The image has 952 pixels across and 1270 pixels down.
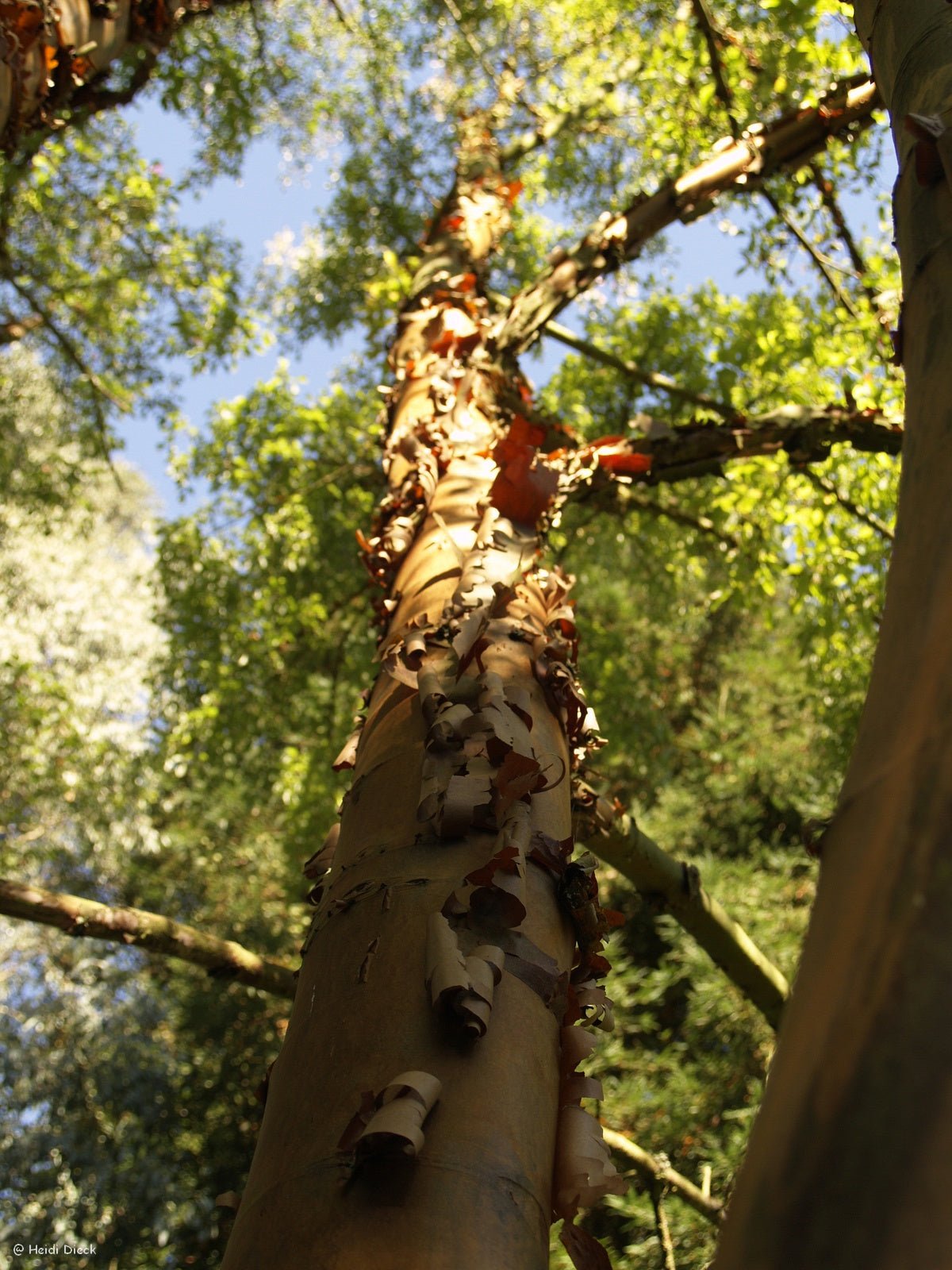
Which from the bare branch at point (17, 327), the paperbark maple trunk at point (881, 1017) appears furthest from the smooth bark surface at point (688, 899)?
the bare branch at point (17, 327)

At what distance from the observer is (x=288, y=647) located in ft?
21.7

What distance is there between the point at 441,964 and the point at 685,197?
3143 mm

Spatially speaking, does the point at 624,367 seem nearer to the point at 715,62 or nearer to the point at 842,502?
the point at 842,502

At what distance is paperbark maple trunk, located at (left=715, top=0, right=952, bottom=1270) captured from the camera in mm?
482

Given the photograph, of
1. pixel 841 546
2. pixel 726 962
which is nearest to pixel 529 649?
pixel 726 962

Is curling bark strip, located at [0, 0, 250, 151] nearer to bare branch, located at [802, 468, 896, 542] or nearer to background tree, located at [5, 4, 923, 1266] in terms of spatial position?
background tree, located at [5, 4, 923, 1266]

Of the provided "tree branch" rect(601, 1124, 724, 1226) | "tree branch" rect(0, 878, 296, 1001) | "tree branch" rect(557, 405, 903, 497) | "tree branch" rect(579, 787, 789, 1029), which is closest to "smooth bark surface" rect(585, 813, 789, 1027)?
"tree branch" rect(579, 787, 789, 1029)

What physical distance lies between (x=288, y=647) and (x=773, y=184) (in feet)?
12.5

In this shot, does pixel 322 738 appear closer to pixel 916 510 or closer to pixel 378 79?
pixel 378 79

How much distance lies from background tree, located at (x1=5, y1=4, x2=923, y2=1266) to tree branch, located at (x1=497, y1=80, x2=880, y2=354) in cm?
1

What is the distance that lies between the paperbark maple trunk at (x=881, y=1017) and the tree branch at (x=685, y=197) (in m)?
2.87

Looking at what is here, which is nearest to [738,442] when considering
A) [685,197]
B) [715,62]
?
[685,197]

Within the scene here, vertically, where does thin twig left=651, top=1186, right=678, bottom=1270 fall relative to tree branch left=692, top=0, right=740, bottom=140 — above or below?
below

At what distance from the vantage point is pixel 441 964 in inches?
44.3
